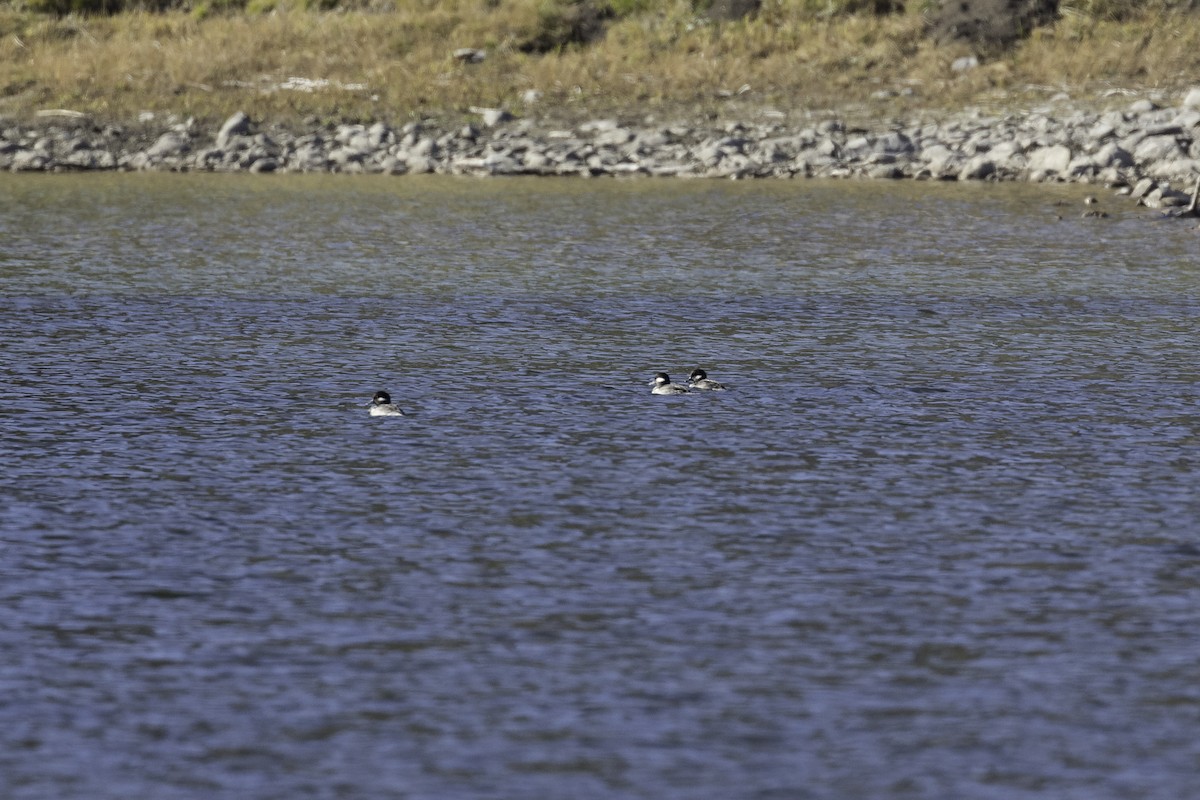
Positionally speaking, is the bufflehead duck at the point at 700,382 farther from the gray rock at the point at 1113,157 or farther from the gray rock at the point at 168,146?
the gray rock at the point at 168,146

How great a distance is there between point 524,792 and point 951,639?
3.18m

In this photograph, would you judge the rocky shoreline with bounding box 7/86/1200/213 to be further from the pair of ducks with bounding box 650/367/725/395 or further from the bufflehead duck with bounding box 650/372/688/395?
the bufflehead duck with bounding box 650/372/688/395

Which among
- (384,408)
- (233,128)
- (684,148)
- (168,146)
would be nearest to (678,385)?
(384,408)

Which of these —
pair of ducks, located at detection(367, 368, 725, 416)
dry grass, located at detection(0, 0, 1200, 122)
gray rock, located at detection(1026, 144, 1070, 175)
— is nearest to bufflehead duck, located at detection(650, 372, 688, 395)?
pair of ducks, located at detection(367, 368, 725, 416)

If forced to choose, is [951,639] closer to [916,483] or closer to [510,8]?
[916,483]

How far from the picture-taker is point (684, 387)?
17344mm

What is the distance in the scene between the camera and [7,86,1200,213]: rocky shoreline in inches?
1484

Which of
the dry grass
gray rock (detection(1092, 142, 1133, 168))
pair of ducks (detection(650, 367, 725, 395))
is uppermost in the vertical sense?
the dry grass

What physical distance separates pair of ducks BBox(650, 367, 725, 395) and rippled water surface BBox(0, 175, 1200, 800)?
0.19m

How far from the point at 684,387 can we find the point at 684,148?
24400 millimetres

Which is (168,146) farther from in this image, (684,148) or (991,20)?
(991,20)

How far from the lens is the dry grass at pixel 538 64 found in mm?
43656

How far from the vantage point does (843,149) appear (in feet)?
130

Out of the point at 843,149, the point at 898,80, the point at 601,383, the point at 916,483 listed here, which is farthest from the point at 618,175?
the point at 916,483
